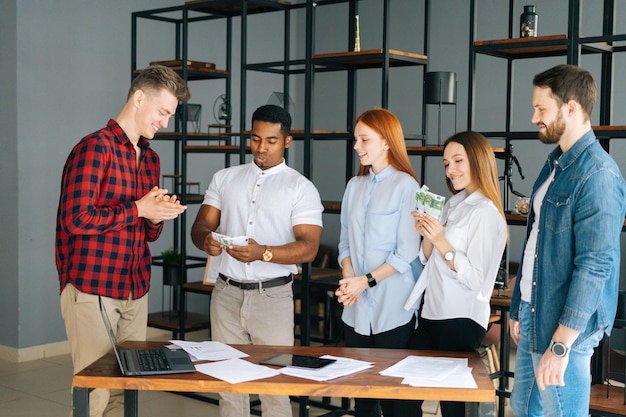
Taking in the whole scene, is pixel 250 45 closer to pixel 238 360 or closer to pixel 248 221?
pixel 248 221

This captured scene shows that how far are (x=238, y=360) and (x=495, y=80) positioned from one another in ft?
18.1

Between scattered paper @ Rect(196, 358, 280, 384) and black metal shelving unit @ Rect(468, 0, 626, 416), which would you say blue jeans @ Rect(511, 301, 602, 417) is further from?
black metal shelving unit @ Rect(468, 0, 626, 416)

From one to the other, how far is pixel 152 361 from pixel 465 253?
1386 mm

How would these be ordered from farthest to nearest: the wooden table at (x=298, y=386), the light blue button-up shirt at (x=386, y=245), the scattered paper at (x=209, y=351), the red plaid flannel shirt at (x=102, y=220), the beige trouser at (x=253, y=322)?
the beige trouser at (x=253, y=322) < the light blue button-up shirt at (x=386, y=245) < the red plaid flannel shirt at (x=102, y=220) < the scattered paper at (x=209, y=351) < the wooden table at (x=298, y=386)

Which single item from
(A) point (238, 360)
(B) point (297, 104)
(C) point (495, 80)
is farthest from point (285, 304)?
(B) point (297, 104)

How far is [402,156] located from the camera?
11.6 ft

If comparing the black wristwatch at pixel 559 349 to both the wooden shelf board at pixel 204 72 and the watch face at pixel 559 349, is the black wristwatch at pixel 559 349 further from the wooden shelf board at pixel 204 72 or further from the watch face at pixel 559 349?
the wooden shelf board at pixel 204 72

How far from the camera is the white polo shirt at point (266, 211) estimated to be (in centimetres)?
376

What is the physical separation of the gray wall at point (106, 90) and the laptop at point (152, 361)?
12.2 ft

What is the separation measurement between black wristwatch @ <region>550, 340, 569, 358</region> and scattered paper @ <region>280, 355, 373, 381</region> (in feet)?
2.09

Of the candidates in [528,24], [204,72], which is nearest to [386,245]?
[528,24]

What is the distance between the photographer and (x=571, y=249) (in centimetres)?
258

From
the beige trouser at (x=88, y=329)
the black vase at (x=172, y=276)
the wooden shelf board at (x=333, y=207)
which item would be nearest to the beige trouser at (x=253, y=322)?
the beige trouser at (x=88, y=329)

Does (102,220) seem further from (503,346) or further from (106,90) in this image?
(106,90)
